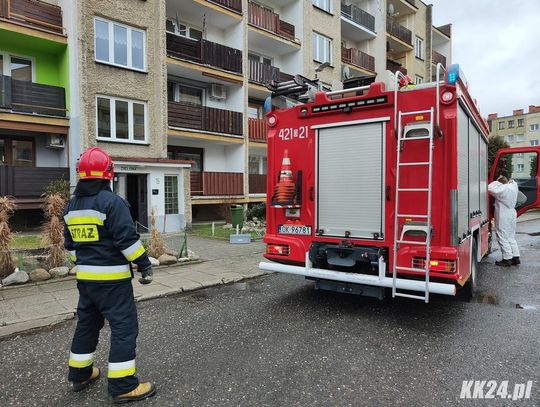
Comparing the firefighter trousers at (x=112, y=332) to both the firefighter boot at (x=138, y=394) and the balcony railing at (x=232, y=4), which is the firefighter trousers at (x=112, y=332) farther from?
the balcony railing at (x=232, y=4)

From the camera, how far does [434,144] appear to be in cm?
432

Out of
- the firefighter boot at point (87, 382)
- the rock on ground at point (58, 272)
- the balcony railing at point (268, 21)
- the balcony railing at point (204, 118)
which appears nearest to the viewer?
the firefighter boot at point (87, 382)

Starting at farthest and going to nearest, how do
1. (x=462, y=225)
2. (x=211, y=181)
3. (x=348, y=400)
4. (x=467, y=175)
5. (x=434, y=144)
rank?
(x=211, y=181)
(x=467, y=175)
(x=462, y=225)
(x=434, y=144)
(x=348, y=400)

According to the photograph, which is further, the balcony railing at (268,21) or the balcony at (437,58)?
the balcony at (437,58)

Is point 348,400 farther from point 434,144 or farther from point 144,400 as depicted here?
point 434,144

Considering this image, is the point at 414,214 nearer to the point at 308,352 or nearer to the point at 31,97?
the point at 308,352

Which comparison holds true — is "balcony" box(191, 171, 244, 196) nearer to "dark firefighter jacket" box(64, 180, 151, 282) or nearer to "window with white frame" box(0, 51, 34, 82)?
"window with white frame" box(0, 51, 34, 82)

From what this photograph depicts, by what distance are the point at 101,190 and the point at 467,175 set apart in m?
4.41

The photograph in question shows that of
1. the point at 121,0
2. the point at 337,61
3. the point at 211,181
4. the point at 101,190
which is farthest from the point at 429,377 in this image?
the point at 337,61

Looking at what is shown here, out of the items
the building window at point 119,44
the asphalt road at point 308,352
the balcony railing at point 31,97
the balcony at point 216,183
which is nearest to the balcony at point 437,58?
the balcony at point 216,183

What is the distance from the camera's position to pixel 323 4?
21750 millimetres

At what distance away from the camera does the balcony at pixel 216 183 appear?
16042 millimetres

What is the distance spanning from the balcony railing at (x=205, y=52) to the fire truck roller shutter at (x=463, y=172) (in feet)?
43.4

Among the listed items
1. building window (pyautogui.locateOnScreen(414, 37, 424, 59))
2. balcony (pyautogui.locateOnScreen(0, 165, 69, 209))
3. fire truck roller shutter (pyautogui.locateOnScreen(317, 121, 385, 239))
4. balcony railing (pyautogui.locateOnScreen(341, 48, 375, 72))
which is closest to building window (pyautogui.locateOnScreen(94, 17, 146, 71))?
balcony (pyautogui.locateOnScreen(0, 165, 69, 209))
